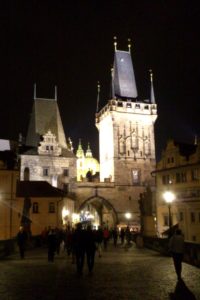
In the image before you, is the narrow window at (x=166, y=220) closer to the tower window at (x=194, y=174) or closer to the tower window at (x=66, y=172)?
the tower window at (x=194, y=174)

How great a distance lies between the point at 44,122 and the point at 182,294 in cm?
5372

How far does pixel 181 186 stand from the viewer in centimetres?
4262

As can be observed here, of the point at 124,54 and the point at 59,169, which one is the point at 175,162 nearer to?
the point at 59,169

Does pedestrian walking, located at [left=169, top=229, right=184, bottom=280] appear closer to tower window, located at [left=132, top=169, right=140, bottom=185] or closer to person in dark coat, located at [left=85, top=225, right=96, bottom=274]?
person in dark coat, located at [left=85, top=225, right=96, bottom=274]

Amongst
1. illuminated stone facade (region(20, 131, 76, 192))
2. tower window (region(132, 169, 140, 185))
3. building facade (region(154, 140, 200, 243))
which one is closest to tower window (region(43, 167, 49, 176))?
illuminated stone facade (region(20, 131, 76, 192))

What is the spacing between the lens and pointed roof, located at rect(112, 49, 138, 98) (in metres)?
70.5

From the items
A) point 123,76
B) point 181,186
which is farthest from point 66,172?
point 123,76

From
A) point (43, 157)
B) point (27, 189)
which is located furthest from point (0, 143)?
point (27, 189)

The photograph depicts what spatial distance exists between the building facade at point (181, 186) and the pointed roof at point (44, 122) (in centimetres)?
1964

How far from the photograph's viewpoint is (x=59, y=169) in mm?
57625

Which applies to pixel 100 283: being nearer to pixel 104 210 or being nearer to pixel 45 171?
pixel 45 171

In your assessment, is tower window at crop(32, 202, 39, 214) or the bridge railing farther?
tower window at crop(32, 202, 39, 214)

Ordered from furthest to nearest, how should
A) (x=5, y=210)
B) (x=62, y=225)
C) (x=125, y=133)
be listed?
(x=125, y=133)
(x=62, y=225)
(x=5, y=210)

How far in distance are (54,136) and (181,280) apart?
47.6 metres
